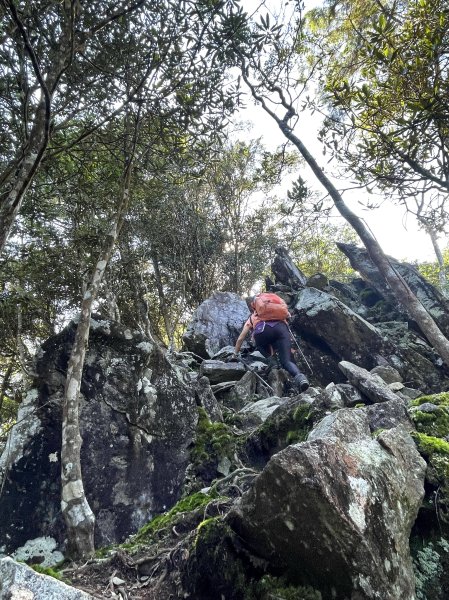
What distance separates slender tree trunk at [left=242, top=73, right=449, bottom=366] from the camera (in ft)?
27.8

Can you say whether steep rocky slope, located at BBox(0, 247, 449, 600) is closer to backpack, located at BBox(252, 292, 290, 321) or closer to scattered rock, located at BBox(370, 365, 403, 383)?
scattered rock, located at BBox(370, 365, 403, 383)

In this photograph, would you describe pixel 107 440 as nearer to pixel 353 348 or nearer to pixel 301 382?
pixel 301 382

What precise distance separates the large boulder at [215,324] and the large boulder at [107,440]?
5.65 m

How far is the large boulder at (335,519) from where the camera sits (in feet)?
6.65

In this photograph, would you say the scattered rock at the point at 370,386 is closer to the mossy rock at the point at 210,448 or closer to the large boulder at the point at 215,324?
the mossy rock at the point at 210,448

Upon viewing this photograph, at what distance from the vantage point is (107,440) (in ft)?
15.4

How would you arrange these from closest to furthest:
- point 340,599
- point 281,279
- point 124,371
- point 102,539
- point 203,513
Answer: point 340,599 → point 203,513 → point 102,539 → point 124,371 → point 281,279

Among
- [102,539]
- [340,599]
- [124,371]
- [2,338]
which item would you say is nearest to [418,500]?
[340,599]

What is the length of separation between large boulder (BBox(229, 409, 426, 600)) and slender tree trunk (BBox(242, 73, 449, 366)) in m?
6.75

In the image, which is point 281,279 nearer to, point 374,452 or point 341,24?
point 341,24

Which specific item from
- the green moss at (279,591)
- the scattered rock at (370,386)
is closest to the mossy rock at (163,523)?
the green moss at (279,591)

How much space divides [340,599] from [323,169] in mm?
10767

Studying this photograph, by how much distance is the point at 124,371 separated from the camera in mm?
5305

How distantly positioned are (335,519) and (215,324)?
10340 millimetres
